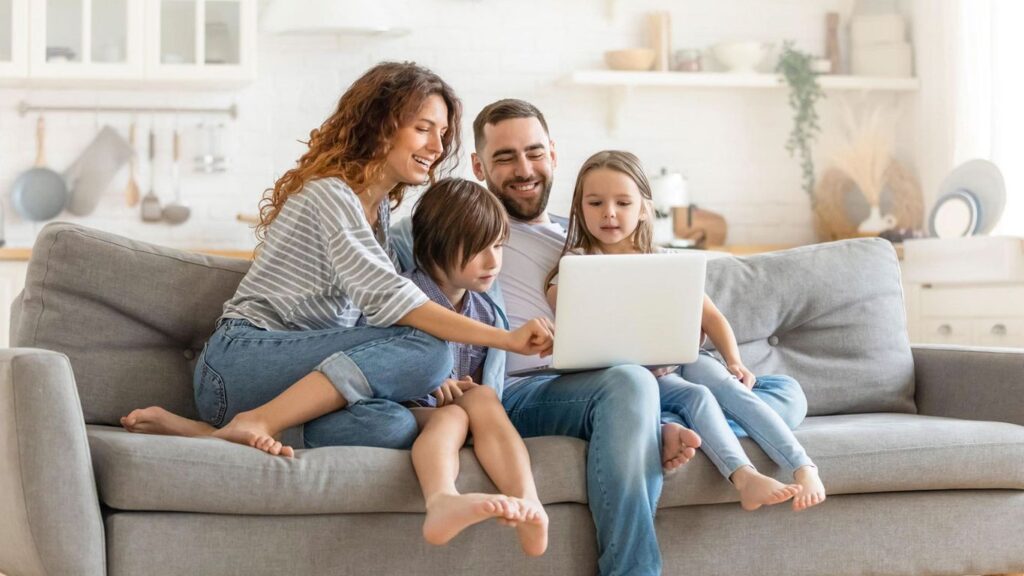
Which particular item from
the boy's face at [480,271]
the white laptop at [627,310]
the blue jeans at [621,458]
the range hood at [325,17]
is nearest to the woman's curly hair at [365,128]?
the boy's face at [480,271]

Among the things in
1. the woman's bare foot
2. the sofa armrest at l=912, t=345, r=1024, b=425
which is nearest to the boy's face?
the woman's bare foot

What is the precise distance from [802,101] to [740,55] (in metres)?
0.33

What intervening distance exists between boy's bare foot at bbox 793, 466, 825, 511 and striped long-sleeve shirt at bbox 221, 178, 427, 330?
799mm

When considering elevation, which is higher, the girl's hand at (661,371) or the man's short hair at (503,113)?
the man's short hair at (503,113)

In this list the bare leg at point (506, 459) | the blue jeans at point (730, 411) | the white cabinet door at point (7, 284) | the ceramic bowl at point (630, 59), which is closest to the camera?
the bare leg at point (506, 459)

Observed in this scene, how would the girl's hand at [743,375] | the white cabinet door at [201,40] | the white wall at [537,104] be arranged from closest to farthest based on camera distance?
the girl's hand at [743,375] → the white cabinet door at [201,40] → the white wall at [537,104]

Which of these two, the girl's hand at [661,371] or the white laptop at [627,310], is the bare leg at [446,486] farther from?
the girl's hand at [661,371]

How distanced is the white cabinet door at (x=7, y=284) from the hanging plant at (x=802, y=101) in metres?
3.05

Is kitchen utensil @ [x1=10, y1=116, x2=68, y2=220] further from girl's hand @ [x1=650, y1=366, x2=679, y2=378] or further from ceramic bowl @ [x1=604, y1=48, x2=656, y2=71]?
girl's hand @ [x1=650, y1=366, x2=679, y2=378]

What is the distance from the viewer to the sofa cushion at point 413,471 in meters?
1.88

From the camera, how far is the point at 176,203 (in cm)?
473

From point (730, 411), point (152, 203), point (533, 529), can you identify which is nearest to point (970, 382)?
point (730, 411)

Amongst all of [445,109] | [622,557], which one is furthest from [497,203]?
[622,557]

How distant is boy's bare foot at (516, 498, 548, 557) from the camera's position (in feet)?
6.19
